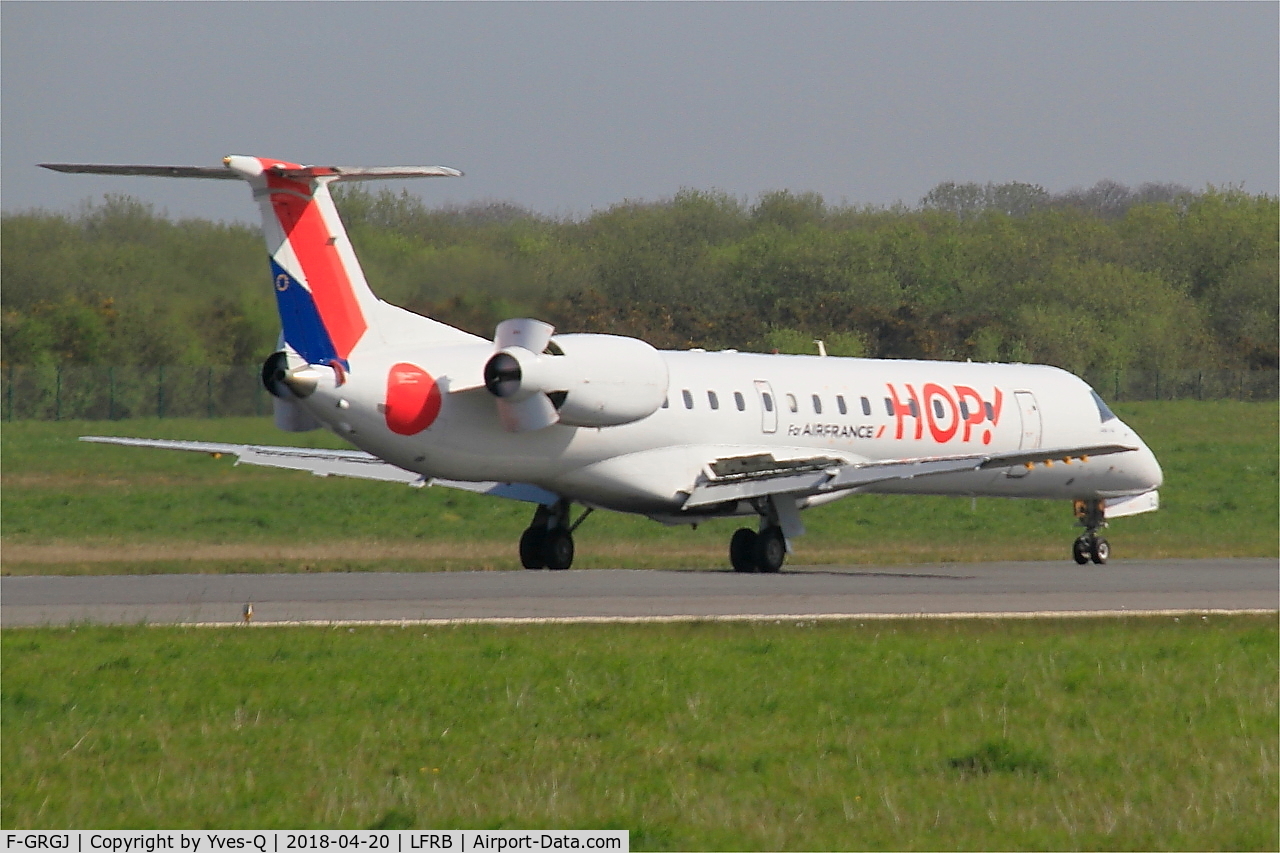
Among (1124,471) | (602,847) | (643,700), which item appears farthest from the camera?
(1124,471)

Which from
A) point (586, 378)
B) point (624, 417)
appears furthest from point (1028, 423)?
point (586, 378)

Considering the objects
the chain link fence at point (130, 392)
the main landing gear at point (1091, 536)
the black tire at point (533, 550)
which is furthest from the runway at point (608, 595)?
the chain link fence at point (130, 392)

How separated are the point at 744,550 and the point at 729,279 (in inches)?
685

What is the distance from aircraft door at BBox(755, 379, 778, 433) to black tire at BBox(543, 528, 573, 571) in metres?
3.52

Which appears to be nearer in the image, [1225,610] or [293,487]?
[1225,610]

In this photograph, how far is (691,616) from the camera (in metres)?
20.4

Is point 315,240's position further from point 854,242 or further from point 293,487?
point 854,242

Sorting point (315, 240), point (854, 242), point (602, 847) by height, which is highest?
point (854, 242)

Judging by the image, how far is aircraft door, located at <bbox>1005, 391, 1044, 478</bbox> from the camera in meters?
33.9

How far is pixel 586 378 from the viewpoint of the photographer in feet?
86.1

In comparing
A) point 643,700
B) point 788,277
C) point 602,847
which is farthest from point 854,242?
point 602,847

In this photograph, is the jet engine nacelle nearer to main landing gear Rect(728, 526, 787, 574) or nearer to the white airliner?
the white airliner

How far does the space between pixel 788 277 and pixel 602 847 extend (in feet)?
132

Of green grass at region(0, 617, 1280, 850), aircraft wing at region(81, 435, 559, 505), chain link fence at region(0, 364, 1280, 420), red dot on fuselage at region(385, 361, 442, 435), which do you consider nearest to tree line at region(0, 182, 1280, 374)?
chain link fence at region(0, 364, 1280, 420)
